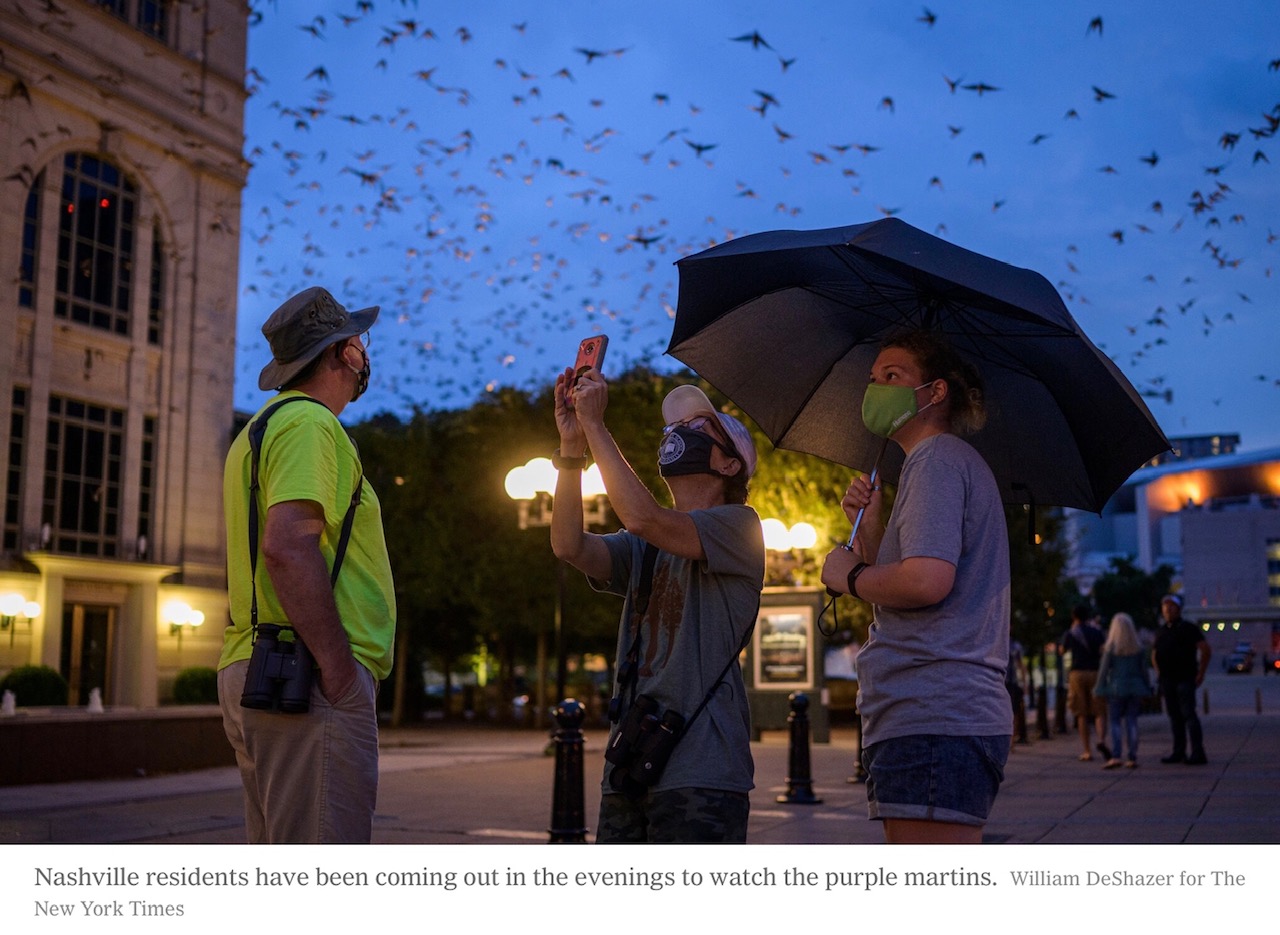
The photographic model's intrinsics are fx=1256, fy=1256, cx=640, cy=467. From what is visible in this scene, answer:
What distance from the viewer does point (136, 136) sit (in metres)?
28.8

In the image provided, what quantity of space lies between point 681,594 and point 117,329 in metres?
28.5

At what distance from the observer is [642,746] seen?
318 centimetres

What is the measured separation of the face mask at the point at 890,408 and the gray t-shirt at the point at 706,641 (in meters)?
0.42

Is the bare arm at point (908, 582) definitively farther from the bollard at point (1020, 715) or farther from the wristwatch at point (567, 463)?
the bollard at point (1020, 715)

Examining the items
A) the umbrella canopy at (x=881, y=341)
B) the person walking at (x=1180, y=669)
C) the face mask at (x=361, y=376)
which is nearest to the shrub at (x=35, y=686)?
the person walking at (x=1180, y=669)

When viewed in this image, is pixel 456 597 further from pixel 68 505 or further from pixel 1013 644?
pixel 1013 644

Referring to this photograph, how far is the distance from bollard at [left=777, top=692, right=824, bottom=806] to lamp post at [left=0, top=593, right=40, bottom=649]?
62.5 ft

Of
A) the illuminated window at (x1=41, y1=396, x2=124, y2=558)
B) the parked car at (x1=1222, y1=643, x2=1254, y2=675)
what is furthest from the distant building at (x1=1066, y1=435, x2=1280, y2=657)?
the illuminated window at (x1=41, y1=396, x2=124, y2=558)

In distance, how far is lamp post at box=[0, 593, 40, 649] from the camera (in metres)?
25.2

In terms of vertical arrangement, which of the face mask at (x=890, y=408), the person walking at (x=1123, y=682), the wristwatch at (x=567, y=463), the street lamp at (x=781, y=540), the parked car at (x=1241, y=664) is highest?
the street lamp at (x=781, y=540)

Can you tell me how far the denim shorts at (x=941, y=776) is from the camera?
299 cm

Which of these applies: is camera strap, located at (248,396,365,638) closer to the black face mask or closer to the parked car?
the black face mask
